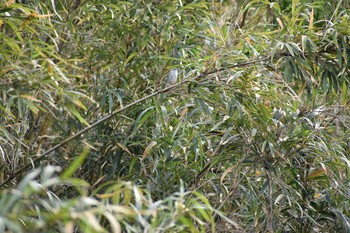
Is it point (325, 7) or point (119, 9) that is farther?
point (325, 7)

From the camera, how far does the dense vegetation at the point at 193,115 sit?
2.61m

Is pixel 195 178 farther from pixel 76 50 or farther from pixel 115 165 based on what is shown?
pixel 76 50

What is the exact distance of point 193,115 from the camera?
275 cm

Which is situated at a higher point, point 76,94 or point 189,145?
point 76,94

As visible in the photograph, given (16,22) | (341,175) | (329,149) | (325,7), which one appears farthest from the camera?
(325,7)

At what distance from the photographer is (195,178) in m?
2.76

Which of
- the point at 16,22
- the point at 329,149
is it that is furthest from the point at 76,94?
the point at 329,149

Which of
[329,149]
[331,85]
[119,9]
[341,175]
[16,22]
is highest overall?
[16,22]

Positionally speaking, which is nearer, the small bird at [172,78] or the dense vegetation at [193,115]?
the dense vegetation at [193,115]

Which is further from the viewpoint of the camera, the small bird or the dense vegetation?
the small bird

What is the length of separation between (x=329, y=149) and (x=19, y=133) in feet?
3.76

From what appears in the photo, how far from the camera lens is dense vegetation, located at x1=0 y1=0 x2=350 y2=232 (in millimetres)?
2605

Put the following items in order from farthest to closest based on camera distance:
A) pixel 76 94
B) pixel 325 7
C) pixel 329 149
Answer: pixel 325 7 → pixel 329 149 → pixel 76 94

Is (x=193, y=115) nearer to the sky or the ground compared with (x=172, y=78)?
nearer to the ground
